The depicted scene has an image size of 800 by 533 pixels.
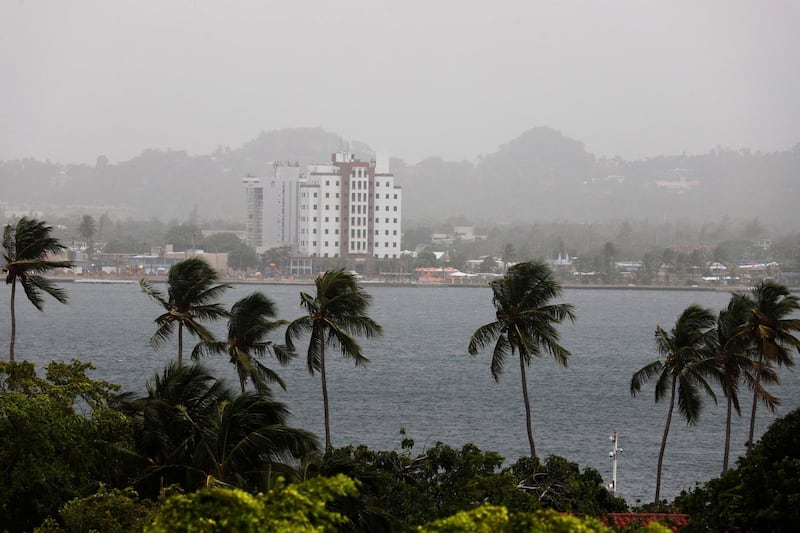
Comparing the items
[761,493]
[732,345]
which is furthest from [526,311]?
[761,493]

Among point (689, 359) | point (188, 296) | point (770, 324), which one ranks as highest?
point (188, 296)

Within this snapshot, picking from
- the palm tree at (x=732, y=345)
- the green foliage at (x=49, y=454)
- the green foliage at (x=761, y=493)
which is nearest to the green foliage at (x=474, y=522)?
the green foliage at (x=761, y=493)

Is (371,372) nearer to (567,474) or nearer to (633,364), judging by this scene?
(633,364)

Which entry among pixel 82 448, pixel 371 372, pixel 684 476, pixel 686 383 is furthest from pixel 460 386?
pixel 82 448

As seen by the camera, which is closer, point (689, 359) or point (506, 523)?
point (506, 523)

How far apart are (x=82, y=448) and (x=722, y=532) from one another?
1199 cm

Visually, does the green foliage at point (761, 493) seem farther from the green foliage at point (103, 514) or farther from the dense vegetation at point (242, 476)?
the green foliage at point (103, 514)

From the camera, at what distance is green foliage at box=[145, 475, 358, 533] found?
39.8 ft

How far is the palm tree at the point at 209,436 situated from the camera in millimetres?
19719

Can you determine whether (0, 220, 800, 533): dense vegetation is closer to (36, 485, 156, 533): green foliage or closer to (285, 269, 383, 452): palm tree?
(36, 485, 156, 533): green foliage

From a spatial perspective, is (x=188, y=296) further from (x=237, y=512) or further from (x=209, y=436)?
(x=237, y=512)

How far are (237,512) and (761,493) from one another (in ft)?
33.9

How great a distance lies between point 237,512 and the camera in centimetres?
1228

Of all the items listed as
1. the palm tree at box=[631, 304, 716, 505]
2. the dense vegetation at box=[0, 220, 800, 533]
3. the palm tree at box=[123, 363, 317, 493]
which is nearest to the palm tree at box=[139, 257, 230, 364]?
the dense vegetation at box=[0, 220, 800, 533]
